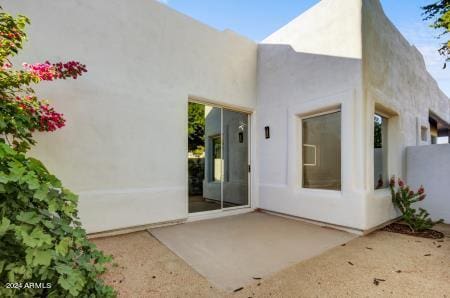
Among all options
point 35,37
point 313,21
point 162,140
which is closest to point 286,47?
point 313,21

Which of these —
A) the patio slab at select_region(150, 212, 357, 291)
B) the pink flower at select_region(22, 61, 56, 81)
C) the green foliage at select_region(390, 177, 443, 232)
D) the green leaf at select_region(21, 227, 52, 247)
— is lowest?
the patio slab at select_region(150, 212, 357, 291)

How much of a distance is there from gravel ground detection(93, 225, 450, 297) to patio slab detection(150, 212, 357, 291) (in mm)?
132

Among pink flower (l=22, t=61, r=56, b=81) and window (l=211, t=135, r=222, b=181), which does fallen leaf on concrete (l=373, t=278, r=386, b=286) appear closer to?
window (l=211, t=135, r=222, b=181)

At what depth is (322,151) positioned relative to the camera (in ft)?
14.8

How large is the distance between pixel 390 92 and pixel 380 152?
1240mm

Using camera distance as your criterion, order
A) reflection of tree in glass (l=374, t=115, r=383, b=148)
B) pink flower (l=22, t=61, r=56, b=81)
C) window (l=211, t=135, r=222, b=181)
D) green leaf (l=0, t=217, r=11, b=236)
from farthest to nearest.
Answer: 1. window (l=211, t=135, r=222, b=181)
2. reflection of tree in glass (l=374, t=115, r=383, b=148)
3. pink flower (l=22, t=61, r=56, b=81)
4. green leaf (l=0, t=217, r=11, b=236)

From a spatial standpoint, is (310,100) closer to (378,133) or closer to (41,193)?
(378,133)

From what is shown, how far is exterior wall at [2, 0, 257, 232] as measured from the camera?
334cm

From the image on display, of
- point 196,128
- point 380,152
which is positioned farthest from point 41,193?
point 380,152

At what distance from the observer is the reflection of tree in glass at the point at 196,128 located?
500 centimetres

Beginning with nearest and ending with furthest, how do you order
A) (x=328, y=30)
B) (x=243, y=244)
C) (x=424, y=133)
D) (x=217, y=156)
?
(x=243, y=244), (x=328, y=30), (x=217, y=156), (x=424, y=133)

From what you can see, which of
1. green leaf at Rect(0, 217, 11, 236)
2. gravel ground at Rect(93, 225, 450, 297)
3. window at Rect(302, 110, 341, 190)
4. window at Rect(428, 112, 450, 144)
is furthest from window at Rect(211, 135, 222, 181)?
window at Rect(428, 112, 450, 144)

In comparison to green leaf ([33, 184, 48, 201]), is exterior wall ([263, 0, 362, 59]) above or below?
above

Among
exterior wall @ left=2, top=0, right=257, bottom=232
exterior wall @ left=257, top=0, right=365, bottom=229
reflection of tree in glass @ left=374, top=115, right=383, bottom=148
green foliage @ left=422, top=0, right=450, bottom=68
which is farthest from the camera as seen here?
reflection of tree in glass @ left=374, top=115, right=383, bottom=148
